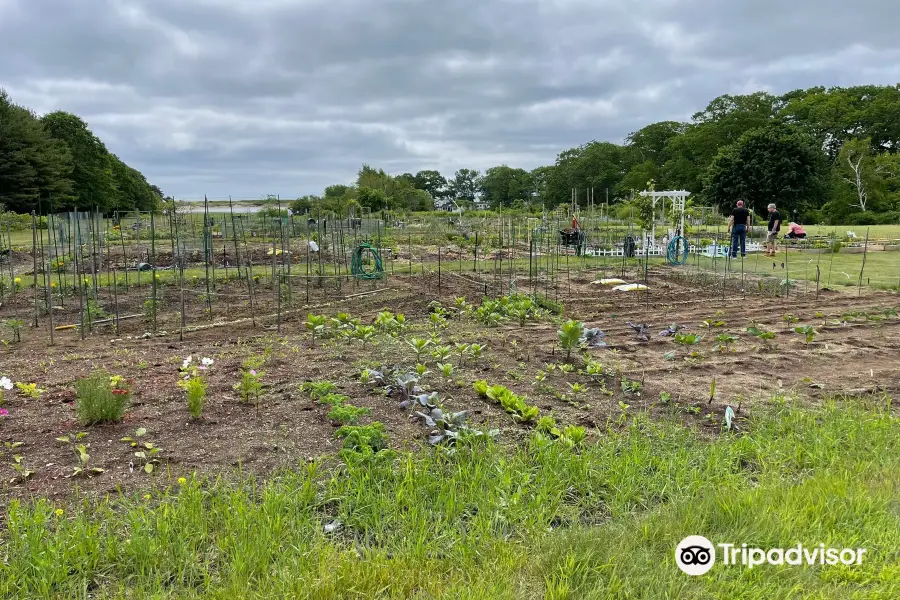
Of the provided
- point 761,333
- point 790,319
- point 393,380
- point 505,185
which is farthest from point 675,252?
point 505,185

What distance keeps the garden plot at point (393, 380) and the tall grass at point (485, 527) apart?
295 millimetres

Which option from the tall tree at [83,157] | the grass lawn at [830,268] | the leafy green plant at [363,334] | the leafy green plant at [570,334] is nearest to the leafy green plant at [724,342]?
the leafy green plant at [570,334]

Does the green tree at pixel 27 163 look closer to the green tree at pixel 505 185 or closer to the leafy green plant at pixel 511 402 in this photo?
the leafy green plant at pixel 511 402

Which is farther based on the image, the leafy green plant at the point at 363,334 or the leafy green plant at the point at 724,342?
the leafy green plant at the point at 724,342

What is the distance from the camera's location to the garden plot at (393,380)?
9.41ft

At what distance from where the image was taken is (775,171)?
30156 millimetres

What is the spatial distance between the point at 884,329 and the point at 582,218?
1457 centimetres

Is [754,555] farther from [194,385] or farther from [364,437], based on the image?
[194,385]

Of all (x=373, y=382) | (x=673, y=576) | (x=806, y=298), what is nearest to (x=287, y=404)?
(x=373, y=382)

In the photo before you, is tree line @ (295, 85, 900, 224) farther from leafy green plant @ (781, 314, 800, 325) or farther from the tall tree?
the tall tree

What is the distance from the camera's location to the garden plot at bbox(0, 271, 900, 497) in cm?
287

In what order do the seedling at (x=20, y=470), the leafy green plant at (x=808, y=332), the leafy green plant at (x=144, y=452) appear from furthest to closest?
the leafy green plant at (x=808, y=332)
the leafy green plant at (x=144, y=452)
the seedling at (x=20, y=470)

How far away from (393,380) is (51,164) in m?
42.5

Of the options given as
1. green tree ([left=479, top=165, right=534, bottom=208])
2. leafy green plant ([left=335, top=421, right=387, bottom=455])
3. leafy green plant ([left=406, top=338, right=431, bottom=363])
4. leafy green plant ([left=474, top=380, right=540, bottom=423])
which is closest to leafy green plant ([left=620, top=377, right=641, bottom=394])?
leafy green plant ([left=474, top=380, right=540, bottom=423])
